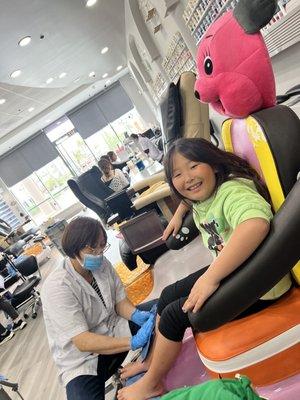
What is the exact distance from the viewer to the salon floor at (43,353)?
8.48 feet

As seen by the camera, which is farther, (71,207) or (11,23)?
(71,207)

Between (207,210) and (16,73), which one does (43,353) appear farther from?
(16,73)

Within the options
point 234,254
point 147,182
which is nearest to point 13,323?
point 147,182

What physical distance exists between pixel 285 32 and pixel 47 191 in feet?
43.2

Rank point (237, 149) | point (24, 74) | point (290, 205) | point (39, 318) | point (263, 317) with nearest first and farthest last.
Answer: point (290, 205) < point (263, 317) < point (237, 149) < point (39, 318) < point (24, 74)

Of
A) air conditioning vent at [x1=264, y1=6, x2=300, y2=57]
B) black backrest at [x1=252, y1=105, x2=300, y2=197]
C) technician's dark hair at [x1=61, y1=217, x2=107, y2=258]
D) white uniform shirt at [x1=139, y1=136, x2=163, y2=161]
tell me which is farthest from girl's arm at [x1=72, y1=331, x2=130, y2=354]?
white uniform shirt at [x1=139, y1=136, x2=163, y2=161]

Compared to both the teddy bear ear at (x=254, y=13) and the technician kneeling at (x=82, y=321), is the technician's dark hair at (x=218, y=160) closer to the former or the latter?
the teddy bear ear at (x=254, y=13)

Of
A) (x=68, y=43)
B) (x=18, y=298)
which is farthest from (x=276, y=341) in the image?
(x=68, y=43)

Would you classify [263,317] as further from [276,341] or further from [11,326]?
[11,326]

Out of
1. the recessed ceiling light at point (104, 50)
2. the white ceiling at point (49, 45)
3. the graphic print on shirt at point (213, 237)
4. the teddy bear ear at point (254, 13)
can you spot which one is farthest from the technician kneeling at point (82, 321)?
the recessed ceiling light at point (104, 50)

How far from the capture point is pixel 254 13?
839mm

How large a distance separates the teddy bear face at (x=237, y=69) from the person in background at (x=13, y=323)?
13.6 feet

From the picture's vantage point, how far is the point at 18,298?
452 centimetres

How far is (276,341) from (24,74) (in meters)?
5.90
